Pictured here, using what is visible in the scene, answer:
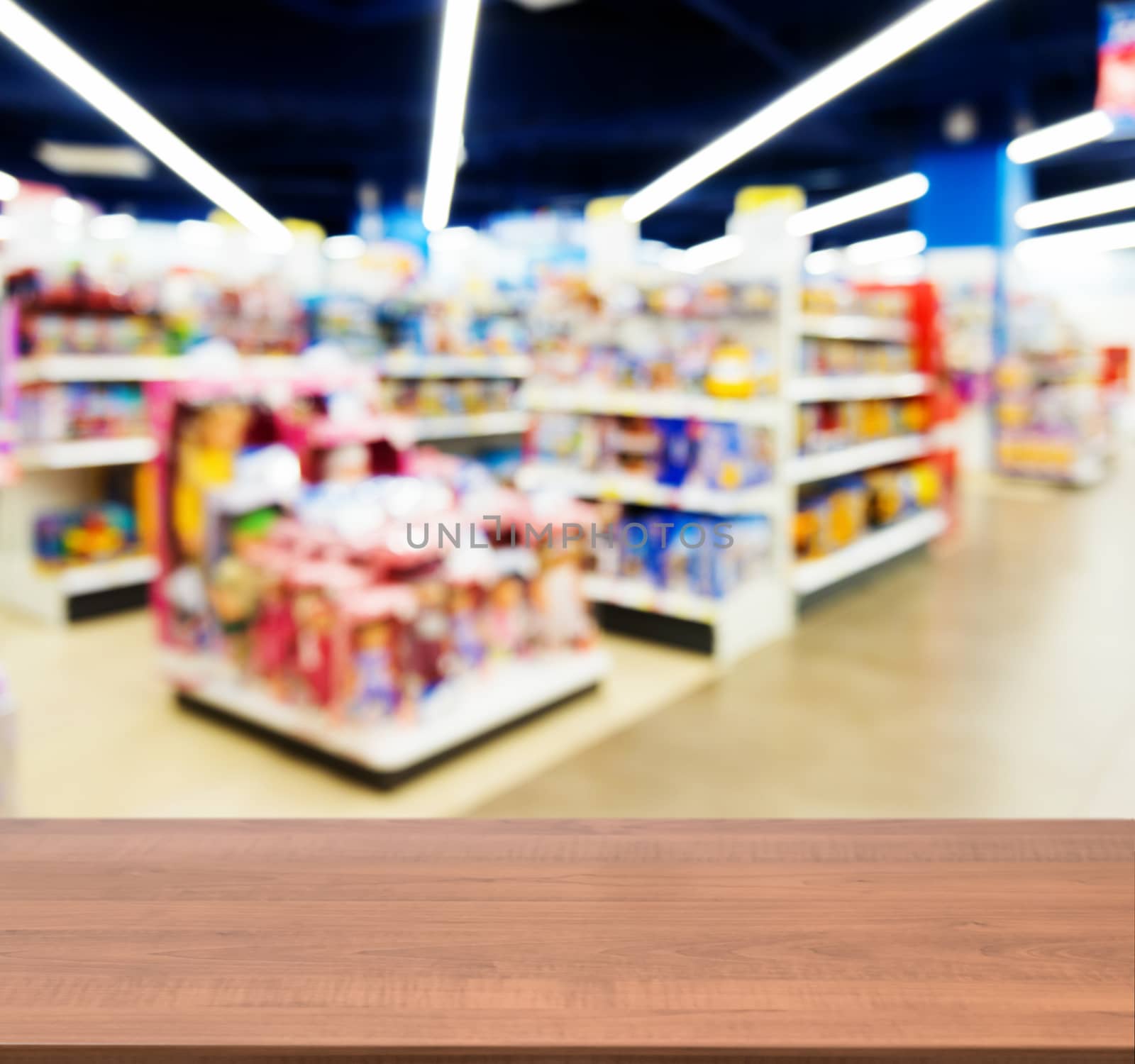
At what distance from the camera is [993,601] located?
5.36m

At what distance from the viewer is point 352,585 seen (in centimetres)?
314

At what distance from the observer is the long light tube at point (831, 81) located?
562 centimetres

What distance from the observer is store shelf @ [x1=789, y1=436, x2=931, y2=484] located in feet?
16.6

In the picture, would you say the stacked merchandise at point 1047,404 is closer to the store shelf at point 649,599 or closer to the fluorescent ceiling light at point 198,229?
the store shelf at point 649,599

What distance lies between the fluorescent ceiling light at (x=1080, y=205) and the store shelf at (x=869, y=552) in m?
10.5

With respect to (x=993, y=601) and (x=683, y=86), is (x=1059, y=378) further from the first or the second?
(x=993, y=601)

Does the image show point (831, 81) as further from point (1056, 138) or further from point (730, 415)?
point (1056, 138)

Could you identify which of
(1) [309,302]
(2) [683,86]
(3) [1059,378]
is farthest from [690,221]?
(1) [309,302]

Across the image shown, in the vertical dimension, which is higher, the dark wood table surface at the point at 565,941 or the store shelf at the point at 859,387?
the store shelf at the point at 859,387

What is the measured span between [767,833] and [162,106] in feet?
46.1

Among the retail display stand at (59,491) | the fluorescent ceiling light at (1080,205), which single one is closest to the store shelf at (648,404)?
the retail display stand at (59,491)

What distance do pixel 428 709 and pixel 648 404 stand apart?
2082 mm

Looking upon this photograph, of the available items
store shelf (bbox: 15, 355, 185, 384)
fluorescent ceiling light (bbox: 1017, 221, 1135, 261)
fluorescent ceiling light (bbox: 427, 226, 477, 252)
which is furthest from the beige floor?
fluorescent ceiling light (bbox: 1017, 221, 1135, 261)

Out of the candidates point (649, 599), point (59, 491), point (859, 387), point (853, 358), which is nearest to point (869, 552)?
point (859, 387)
